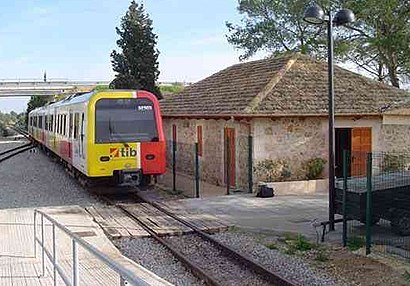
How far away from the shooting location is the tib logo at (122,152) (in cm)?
1555

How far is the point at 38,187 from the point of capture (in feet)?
63.2

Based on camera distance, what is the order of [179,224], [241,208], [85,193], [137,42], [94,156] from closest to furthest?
[179,224]
[241,208]
[94,156]
[85,193]
[137,42]

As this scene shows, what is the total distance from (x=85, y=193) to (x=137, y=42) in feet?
87.8

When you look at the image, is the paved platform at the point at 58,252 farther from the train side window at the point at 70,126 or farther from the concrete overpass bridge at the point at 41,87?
the concrete overpass bridge at the point at 41,87

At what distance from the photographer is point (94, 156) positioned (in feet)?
50.5

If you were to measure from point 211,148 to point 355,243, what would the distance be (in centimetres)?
1047

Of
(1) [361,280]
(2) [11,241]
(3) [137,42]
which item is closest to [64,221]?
(2) [11,241]

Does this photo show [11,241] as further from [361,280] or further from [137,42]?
[137,42]

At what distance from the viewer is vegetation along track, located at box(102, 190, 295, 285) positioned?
8.35 meters

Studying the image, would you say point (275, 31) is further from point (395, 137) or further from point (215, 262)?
point (215, 262)

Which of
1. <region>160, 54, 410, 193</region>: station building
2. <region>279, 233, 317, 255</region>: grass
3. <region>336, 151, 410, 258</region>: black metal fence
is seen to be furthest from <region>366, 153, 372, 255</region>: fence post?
<region>160, 54, 410, 193</region>: station building

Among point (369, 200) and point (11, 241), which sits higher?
point (369, 200)

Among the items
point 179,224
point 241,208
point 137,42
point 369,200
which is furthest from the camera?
point 137,42

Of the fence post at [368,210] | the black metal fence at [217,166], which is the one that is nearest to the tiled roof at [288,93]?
the black metal fence at [217,166]
